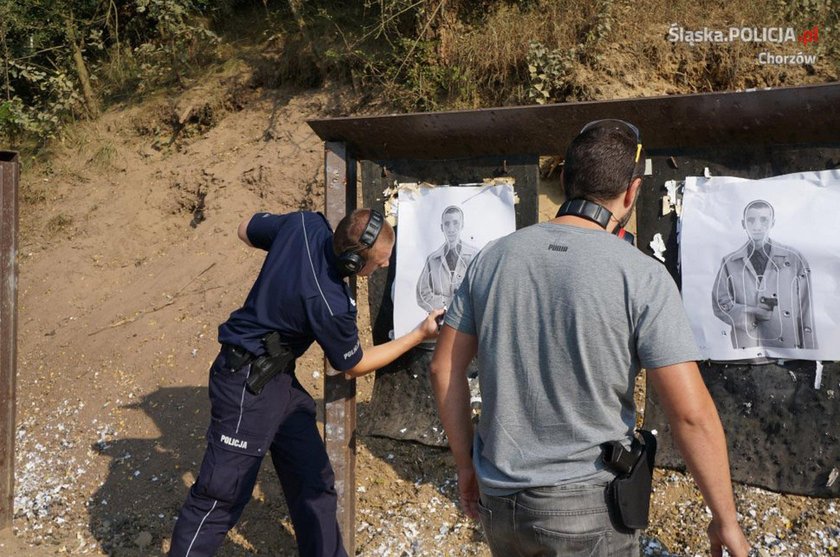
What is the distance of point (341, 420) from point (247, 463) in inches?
19.9

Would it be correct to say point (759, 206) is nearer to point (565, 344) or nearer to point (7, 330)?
point (565, 344)

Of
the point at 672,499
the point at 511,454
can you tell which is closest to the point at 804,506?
the point at 672,499

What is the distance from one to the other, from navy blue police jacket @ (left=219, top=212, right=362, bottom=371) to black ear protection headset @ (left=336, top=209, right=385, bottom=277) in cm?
8

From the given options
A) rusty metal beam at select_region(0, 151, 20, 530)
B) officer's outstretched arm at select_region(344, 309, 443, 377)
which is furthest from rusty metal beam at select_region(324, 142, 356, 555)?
rusty metal beam at select_region(0, 151, 20, 530)

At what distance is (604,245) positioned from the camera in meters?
1.92

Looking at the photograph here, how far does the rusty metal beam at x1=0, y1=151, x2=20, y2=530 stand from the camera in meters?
4.23

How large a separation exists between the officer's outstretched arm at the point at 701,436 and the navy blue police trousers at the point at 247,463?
6.40ft

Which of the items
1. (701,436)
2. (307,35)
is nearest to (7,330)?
(701,436)

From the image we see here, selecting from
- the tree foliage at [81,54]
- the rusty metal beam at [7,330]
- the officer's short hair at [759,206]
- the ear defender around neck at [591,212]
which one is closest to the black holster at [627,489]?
the ear defender around neck at [591,212]

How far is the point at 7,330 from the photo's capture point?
167 inches

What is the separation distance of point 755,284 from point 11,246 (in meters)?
3.86

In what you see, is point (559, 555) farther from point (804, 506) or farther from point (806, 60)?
point (806, 60)

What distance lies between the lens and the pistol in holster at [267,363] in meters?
3.29

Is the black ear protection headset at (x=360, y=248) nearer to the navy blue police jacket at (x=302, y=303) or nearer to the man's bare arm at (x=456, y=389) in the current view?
the navy blue police jacket at (x=302, y=303)
